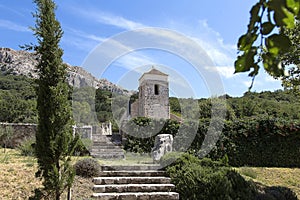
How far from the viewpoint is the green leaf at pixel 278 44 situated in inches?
33.2

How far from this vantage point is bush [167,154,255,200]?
218 inches

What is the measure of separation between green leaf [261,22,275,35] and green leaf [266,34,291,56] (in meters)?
0.03

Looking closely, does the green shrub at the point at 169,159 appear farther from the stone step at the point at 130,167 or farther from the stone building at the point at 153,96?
the stone building at the point at 153,96

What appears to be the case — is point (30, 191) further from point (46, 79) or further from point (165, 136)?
point (165, 136)

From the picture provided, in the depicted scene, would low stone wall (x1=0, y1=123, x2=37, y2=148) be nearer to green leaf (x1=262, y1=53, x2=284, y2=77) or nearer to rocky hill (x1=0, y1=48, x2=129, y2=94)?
rocky hill (x1=0, y1=48, x2=129, y2=94)

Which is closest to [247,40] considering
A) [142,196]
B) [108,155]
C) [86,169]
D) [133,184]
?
[142,196]

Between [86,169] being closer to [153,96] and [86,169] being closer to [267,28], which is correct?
[267,28]

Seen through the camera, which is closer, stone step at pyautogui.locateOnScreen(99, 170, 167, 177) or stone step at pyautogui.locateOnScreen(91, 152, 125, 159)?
stone step at pyautogui.locateOnScreen(99, 170, 167, 177)

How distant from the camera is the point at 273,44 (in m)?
0.87

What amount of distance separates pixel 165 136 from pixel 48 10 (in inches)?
248

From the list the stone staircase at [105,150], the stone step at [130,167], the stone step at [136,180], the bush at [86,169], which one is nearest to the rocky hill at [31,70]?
the bush at [86,169]

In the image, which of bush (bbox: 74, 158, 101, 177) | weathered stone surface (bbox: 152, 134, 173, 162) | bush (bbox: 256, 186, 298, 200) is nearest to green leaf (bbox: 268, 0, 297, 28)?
bush (bbox: 256, 186, 298, 200)

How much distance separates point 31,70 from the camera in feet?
17.8

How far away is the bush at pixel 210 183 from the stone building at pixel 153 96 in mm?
13349
